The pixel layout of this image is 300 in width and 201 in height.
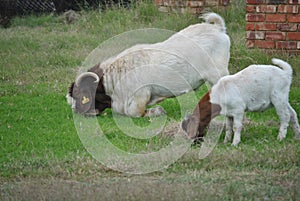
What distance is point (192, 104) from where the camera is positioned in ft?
26.4

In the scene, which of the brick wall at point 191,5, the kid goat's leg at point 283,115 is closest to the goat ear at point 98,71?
the kid goat's leg at point 283,115

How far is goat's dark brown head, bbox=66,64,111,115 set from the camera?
805cm

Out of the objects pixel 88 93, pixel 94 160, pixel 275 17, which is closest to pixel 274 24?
pixel 275 17

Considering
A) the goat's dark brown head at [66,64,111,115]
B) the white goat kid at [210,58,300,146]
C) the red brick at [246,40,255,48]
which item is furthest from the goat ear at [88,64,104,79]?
the red brick at [246,40,255,48]

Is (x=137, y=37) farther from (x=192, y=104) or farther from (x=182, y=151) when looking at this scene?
(x=182, y=151)

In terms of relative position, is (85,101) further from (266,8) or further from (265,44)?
(266,8)

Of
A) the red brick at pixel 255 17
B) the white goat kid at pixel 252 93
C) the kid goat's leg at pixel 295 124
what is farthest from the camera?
the red brick at pixel 255 17

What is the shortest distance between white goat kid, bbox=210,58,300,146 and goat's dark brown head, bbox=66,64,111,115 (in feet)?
6.34

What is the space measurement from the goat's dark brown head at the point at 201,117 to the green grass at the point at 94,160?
16 centimetres

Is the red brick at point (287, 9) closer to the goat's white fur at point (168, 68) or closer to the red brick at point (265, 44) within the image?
the red brick at point (265, 44)

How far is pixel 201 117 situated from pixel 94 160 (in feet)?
3.74

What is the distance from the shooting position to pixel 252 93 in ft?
21.5

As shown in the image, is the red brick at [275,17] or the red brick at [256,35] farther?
the red brick at [256,35]

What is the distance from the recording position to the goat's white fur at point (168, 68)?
7.76m
